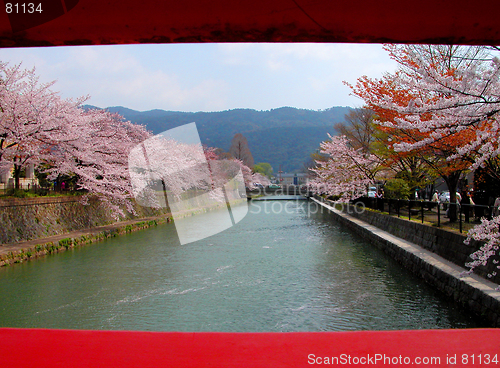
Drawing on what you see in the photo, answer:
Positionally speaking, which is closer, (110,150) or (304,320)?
(304,320)

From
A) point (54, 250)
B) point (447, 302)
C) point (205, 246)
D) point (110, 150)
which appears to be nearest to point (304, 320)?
point (447, 302)

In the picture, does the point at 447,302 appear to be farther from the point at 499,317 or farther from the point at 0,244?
the point at 0,244

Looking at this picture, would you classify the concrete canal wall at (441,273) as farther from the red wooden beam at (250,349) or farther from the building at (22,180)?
the building at (22,180)

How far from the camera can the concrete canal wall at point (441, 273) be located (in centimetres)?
541

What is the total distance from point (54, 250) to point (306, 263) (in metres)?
7.80

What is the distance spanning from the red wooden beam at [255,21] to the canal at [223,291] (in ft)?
16.1

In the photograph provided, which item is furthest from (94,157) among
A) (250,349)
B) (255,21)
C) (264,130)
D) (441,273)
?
(264,130)

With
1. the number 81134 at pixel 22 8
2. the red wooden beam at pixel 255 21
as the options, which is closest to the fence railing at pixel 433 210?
the red wooden beam at pixel 255 21

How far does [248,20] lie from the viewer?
6.99 ft

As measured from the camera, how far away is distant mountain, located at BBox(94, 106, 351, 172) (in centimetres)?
15788

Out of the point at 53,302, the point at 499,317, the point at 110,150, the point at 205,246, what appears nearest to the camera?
the point at 499,317

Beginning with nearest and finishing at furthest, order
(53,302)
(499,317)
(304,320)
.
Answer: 1. (499,317)
2. (304,320)
3. (53,302)

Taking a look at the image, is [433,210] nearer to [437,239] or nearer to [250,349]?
[437,239]

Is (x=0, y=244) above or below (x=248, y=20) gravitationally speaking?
below
